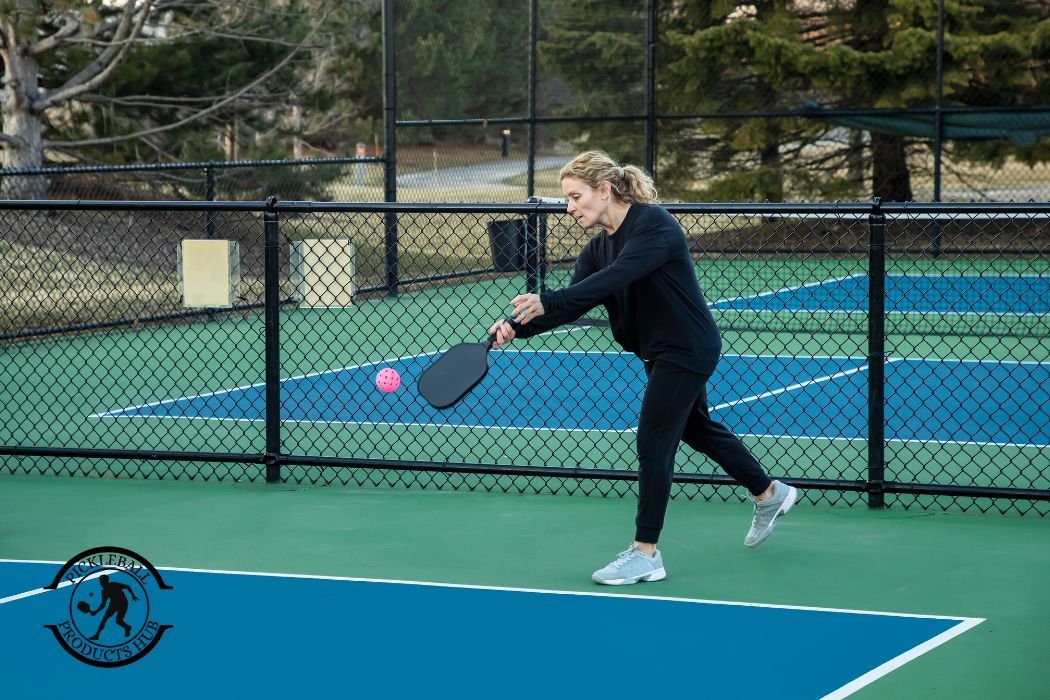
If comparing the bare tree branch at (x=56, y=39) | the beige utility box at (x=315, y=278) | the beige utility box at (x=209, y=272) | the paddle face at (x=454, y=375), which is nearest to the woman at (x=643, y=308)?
the paddle face at (x=454, y=375)

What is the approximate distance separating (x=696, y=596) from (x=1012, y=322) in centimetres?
893

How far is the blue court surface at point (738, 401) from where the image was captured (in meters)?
9.33

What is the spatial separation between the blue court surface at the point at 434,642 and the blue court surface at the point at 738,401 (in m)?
3.28

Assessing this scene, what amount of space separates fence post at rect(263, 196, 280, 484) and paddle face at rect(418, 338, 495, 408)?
90.9 inches

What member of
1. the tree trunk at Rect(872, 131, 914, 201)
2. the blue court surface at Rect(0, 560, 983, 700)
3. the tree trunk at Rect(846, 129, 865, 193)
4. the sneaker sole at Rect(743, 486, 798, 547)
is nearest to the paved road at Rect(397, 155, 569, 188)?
the tree trunk at Rect(846, 129, 865, 193)

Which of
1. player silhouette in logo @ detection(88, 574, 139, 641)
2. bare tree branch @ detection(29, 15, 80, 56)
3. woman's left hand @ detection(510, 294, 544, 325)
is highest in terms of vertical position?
bare tree branch @ detection(29, 15, 80, 56)

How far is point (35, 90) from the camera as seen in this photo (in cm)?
1789

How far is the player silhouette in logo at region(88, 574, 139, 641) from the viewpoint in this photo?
18.1 feet

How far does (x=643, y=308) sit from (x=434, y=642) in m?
1.55

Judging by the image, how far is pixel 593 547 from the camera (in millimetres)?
6750

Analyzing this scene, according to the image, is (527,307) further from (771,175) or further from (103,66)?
(771,175)

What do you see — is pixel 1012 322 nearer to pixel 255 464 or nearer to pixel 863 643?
pixel 255 464

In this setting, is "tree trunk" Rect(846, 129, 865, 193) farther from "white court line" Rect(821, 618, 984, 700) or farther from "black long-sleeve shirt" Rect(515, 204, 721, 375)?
"white court line" Rect(821, 618, 984, 700)

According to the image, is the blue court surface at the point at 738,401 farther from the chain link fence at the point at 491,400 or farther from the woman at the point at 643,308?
the woman at the point at 643,308
